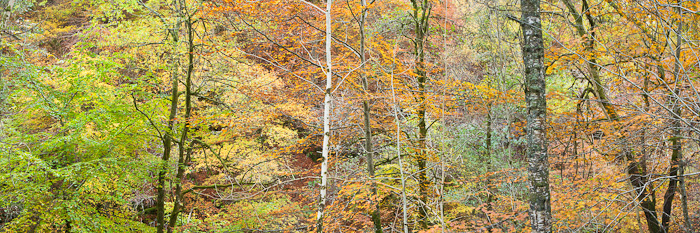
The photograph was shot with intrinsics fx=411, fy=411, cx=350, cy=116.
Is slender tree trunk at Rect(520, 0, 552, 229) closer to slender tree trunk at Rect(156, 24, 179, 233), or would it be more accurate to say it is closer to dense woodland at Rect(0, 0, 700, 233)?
dense woodland at Rect(0, 0, 700, 233)

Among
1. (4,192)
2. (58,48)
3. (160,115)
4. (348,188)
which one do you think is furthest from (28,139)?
(58,48)

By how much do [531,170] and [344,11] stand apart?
15.4 ft

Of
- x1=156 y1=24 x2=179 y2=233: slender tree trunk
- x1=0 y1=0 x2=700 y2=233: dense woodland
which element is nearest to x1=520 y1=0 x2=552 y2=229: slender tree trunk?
x1=0 y1=0 x2=700 y2=233: dense woodland

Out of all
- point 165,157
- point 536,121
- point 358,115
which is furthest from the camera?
point 165,157

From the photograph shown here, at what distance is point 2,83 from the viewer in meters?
6.77

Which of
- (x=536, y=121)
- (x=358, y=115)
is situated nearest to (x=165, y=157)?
(x=358, y=115)

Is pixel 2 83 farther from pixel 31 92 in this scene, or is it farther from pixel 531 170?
pixel 531 170

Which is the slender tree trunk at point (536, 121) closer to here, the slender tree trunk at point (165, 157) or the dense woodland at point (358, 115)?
the dense woodland at point (358, 115)

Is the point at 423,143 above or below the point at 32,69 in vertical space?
below

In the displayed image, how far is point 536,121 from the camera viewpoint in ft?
15.3

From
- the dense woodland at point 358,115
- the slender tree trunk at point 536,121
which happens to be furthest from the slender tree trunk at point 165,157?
the slender tree trunk at point 536,121

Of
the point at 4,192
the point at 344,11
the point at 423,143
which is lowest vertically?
the point at 4,192

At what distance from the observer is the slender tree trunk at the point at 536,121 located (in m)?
4.50

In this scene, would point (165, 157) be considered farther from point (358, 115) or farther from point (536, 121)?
point (536, 121)
